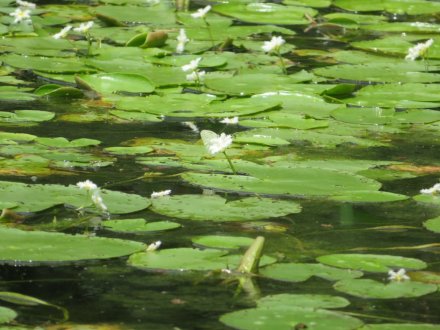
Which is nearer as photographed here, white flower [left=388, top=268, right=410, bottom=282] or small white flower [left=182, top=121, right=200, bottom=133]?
white flower [left=388, top=268, right=410, bottom=282]

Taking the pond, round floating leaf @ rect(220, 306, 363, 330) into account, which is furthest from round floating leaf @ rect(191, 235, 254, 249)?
round floating leaf @ rect(220, 306, 363, 330)

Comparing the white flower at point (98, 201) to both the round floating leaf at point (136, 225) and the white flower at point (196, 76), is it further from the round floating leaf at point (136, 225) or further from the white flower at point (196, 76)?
the white flower at point (196, 76)

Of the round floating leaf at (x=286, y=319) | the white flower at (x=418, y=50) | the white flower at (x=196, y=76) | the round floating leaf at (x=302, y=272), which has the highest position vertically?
the round floating leaf at (x=286, y=319)

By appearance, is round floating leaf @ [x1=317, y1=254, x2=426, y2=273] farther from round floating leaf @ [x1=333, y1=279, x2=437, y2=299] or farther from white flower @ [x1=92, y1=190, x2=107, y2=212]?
white flower @ [x1=92, y1=190, x2=107, y2=212]

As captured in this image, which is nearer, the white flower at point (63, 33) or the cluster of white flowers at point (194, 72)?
the cluster of white flowers at point (194, 72)

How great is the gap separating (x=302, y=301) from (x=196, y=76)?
2079 mm

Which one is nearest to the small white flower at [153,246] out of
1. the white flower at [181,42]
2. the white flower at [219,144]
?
the white flower at [219,144]

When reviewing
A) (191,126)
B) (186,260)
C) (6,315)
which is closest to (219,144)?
(186,260)

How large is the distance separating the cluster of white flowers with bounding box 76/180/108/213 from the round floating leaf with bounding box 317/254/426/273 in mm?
506

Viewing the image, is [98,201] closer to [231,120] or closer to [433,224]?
[433,224]

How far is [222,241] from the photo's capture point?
7.70 ft

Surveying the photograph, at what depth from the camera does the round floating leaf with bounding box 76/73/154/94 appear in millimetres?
3949

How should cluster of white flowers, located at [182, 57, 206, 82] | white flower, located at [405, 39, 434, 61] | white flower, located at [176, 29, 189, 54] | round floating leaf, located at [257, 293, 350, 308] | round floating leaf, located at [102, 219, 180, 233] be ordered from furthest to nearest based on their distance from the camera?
white flower, located at [176, 29, 189, 54] → white flower, located at [405, 39, 434, 61] → cluster of white flowers, located at [182, 57, 206, 82] → round floating leaf, located at [102, 219, 180, 233] → round floating leaf, located at [257, 293, 350, 308]

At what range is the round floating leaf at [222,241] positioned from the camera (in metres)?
2.32
